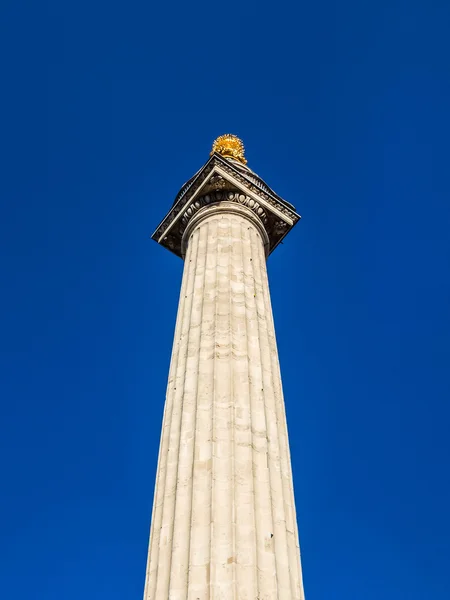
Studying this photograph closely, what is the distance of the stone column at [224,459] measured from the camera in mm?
9906

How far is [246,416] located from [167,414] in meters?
1.94

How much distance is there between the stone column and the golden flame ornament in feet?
27.7

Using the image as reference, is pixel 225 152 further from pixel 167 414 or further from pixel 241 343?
pixel 167 414

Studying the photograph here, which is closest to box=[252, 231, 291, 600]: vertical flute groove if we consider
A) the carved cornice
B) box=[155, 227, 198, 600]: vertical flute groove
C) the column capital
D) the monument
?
the monument

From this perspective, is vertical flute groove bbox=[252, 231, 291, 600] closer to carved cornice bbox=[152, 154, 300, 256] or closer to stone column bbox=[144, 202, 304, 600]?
stone column bbox=[144, 202, 304, 600]

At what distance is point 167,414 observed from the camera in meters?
13.4

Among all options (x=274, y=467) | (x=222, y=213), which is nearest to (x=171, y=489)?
(x=274, y=467)

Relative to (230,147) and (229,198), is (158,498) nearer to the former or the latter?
(229,198)

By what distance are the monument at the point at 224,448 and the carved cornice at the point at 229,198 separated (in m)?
1.83

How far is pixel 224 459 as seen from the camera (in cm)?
1143

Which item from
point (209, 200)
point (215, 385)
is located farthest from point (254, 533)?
point (209, 200)

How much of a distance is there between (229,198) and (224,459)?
10.8m

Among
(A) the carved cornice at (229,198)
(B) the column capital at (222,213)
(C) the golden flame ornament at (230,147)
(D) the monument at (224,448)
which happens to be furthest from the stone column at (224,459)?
(C) the golden flame ornament at (230,147)

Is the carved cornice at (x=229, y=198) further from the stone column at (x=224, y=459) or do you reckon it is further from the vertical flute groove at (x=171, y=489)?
the vertical flute groove at (x=171, y=489)
